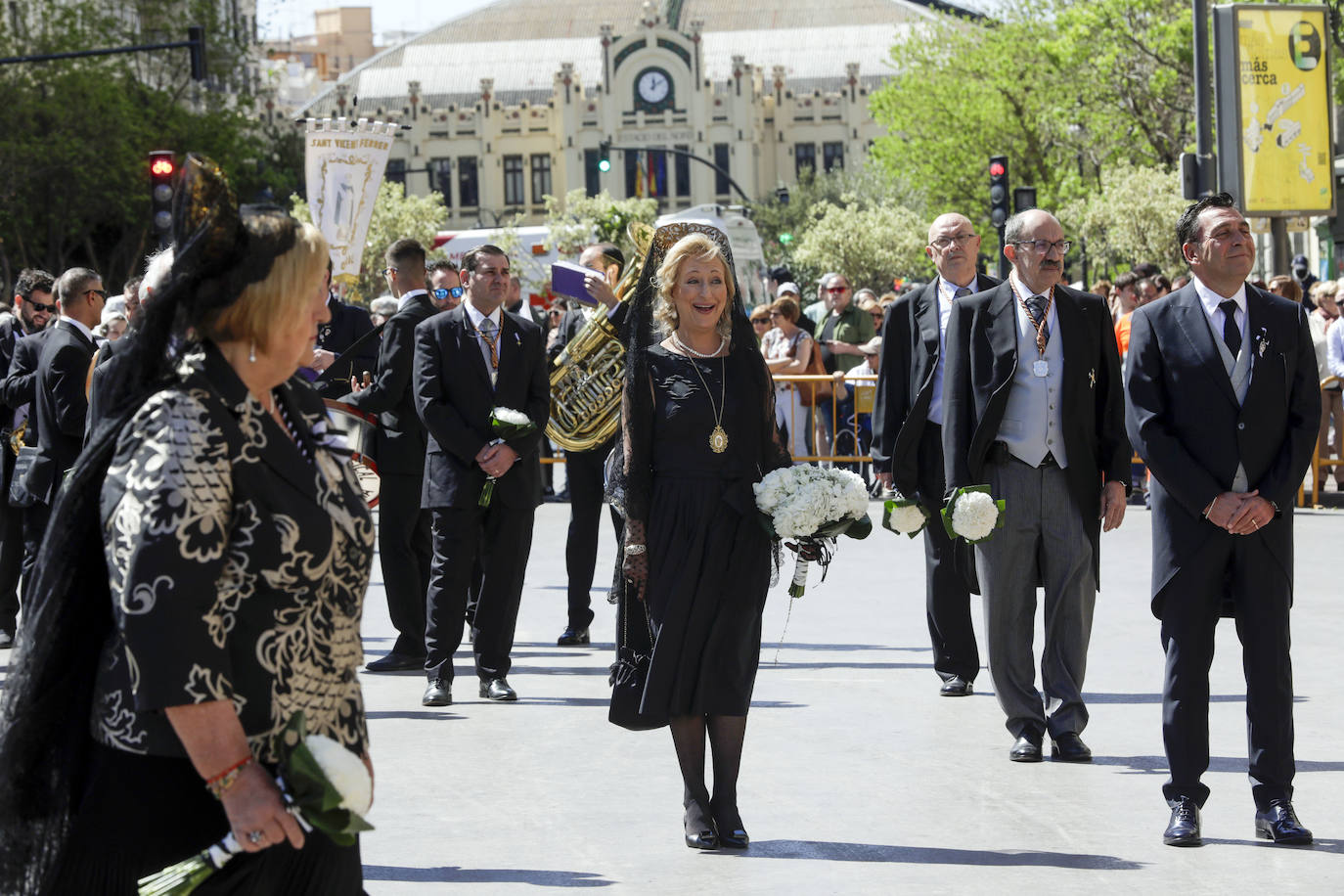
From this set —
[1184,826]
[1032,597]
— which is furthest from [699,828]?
[1032,597]

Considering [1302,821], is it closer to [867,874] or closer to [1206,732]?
[1206,732]

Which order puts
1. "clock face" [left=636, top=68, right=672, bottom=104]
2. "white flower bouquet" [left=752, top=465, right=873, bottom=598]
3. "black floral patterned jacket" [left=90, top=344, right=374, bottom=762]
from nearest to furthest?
"black floral patterned jacket" [left=90, top=344, right=374, bottom=762]
"white flower bouquet" [left=752, top=465, right=873, bottom=598]
"clock face" [left=636, top=68, right=672, bottom=104]

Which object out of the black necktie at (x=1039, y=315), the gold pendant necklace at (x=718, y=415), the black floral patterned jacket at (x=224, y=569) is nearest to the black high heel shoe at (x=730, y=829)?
the gold pendant necklace at (x=718, y=415)

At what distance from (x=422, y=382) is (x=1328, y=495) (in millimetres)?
11468

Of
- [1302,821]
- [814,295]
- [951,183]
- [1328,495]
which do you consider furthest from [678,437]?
[814,295]

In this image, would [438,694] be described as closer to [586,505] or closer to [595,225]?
[586,505]

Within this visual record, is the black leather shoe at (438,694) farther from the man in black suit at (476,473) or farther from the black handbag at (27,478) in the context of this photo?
the black handbag at (27,478)

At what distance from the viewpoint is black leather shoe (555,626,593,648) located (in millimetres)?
10281

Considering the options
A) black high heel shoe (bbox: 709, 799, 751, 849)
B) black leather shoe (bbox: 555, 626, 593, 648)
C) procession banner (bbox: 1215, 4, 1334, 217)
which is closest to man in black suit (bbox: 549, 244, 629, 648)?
black leather shoe (bbox: 555, 626, 593, 648)

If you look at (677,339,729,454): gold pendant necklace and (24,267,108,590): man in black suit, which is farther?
(24,267,108,590): man in black suit

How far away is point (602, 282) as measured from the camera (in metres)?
9.84

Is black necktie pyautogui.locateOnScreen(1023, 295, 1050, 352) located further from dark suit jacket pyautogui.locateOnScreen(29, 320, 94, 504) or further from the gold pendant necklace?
dark suit jacket pyautogui.locateOnScreen(29, 320, 94, 504)

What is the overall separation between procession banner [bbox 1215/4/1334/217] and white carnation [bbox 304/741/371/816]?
16.3 m

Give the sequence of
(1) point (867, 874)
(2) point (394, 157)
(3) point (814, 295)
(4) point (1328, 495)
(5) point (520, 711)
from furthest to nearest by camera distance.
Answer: (2) point (394, 157), (3) point (814, 295), (4) point (1328, 495), (5) point (520, 711), (1) point (867, 874)
